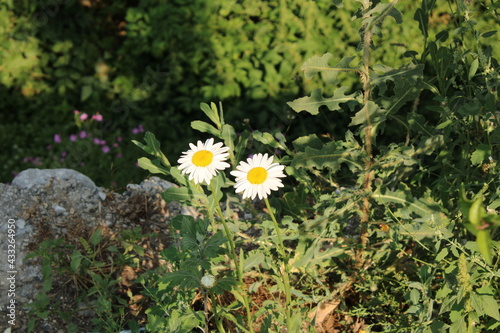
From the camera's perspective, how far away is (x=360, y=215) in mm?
2309

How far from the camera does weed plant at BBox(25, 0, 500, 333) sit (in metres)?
1.91

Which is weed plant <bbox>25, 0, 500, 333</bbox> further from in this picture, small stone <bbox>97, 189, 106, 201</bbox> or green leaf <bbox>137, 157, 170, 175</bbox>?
small stone <bbox>97, 189, 106, 201</bbox>

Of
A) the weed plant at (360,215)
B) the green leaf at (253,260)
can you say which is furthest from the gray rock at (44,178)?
the green leaf at (253,260)

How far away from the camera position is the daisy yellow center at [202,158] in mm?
1768

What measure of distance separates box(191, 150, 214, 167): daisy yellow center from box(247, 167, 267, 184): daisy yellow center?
0.41 ft

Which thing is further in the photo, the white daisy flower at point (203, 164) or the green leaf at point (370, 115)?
the green leaf at point (370, 115)

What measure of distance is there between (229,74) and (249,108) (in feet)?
0.91

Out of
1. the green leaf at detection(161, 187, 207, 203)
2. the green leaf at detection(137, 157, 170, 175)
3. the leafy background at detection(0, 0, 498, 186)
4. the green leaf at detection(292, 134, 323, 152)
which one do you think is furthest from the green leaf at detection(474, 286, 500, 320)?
the leafy background at detection(0, 0, 498, 186)

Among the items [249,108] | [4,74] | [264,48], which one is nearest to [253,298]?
[249,108]

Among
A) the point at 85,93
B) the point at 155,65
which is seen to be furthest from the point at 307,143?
the point at 85,93

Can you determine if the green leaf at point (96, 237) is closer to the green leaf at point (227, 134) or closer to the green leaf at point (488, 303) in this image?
the green leaf at point (227, 134)

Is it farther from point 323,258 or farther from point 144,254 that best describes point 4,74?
point 323,258

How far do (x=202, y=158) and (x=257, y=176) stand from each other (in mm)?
174

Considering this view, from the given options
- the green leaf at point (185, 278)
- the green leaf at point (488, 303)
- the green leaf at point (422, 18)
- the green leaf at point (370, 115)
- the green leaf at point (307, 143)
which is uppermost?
the green leaf at point (422, 18)
